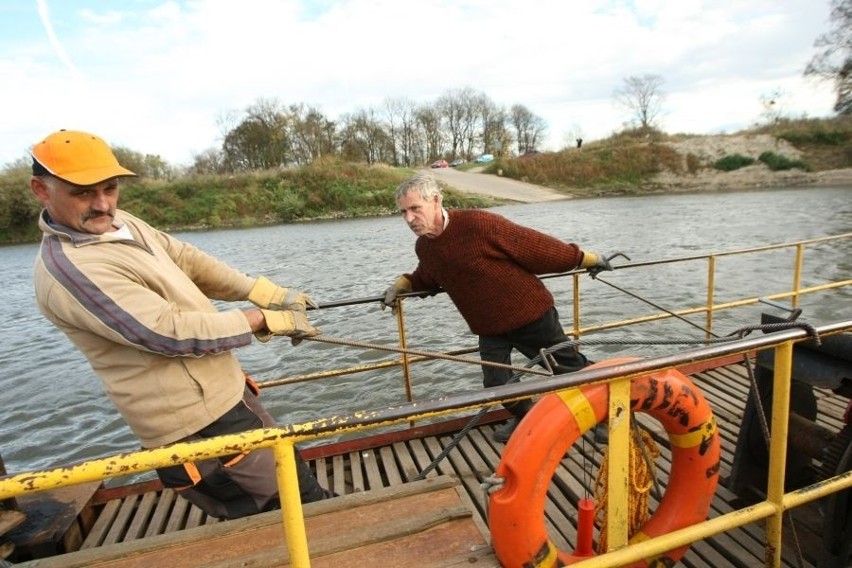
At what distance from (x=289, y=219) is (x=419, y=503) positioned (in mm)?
36098

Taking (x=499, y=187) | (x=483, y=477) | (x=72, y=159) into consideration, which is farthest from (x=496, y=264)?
(x=499, y=187)

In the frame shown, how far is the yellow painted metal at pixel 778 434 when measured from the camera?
5.97 feet

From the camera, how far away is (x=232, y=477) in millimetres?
2102

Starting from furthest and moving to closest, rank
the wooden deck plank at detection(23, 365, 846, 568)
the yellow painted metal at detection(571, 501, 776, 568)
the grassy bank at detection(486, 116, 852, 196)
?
the grassy bank at detection(486, 116, 852, 196)
the wooden deck plank at detection(23, 365, 846, 568)
the yellow painted metal at detection(571, 501, 776, 568)

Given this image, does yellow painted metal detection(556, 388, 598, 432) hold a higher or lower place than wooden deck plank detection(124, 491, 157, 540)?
higher

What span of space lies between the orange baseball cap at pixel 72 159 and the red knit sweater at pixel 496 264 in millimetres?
1719

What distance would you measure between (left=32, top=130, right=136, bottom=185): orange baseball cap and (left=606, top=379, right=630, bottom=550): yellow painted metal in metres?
1.88

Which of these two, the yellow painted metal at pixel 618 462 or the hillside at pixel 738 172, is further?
the hillside at pixel 738 172

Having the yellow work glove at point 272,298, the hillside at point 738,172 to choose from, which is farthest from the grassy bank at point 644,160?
the yellow work glove at point 272,298

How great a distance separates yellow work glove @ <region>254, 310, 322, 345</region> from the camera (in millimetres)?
2193

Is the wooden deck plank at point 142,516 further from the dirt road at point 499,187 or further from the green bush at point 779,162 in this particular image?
the green bush at point 779,162

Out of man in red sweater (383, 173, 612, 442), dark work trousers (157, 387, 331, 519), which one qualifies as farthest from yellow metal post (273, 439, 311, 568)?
man in red sweater (383, 173, 612, 442)

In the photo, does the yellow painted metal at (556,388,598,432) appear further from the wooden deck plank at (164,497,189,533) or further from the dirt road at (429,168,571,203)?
the dirt road at (429,168,571,203)

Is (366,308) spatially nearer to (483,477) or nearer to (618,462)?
(483,477)
